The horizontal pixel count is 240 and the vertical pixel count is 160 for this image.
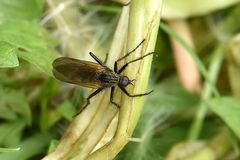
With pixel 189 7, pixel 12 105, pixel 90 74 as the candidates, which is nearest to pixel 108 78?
pixel 90 74

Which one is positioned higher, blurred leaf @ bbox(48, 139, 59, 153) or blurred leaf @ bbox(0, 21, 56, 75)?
blurred leaf @ bbox(0, 21, 56, 75)

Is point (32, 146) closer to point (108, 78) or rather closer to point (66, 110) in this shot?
point (66, 110)

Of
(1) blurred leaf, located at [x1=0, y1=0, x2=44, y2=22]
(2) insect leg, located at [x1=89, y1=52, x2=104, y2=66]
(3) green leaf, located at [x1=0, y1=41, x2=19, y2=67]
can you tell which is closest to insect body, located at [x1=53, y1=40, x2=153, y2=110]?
(2) insect leg, located at [x1=89, y1=52, x2=104, y2=66]

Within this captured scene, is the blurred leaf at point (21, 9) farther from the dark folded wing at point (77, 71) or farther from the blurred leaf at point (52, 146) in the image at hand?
the blurred leaf at point (52, 146)

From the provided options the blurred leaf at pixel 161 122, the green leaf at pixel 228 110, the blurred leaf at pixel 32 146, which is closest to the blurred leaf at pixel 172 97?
the blurred leaf at pixel 161 122

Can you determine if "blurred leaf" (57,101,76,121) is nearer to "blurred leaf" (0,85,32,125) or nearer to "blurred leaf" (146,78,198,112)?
"blurred leaf" (0,85,32,125)

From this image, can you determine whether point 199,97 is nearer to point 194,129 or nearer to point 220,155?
point 194,129
